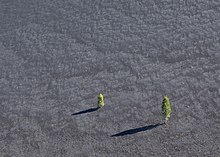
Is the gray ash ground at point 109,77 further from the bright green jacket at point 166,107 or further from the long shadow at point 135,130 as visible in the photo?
the bright green jacket at point 166,107

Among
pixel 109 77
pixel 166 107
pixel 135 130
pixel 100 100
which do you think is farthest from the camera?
pixel 109 77

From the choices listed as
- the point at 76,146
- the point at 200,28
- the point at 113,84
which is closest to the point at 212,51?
the point at 200,28

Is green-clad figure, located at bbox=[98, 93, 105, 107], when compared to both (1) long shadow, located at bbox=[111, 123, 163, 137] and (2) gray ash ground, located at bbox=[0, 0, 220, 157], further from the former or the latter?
(1) long shadow, located at bbox=[111, 123, 163, 137]

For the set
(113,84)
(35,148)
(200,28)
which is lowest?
(35,148)

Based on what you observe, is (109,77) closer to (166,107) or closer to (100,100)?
(100,100)

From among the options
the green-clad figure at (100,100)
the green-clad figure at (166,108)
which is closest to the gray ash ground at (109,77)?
the green-clad figure at (100,100)

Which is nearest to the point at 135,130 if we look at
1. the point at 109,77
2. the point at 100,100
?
the point at 100,100

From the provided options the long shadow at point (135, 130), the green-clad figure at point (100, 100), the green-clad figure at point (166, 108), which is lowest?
the long shadow at point (135, 130)

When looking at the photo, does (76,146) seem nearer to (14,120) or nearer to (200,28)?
(14,120)
